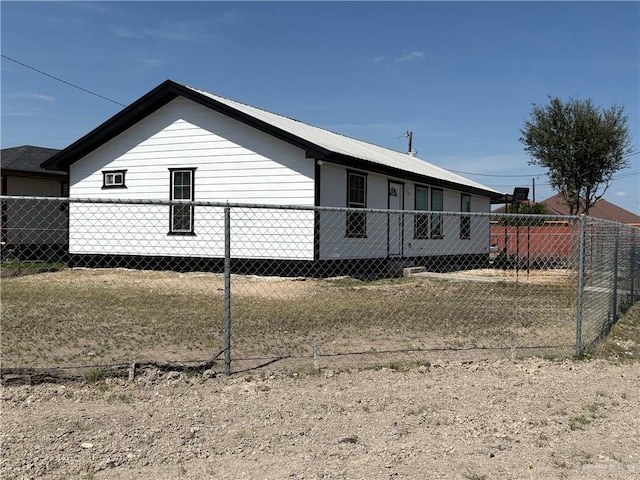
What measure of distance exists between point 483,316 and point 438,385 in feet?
13.7

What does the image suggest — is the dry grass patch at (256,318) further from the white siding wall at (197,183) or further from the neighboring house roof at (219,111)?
the neighboring house roof at (219,111)

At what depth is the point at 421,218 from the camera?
728 inches

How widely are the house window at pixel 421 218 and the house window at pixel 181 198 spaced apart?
6.81m

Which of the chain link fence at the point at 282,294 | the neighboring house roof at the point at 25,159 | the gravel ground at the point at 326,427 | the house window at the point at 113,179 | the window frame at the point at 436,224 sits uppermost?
the neighboring house roof at the point at 25,159

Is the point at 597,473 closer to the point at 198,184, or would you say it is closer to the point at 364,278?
the point at 364,278

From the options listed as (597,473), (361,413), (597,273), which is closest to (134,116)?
(597,273)

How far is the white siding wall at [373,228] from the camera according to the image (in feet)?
46.6

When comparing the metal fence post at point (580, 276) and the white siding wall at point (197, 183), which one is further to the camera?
the white siding wall at point (197, 183)

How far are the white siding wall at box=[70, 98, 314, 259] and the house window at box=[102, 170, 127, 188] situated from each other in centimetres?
12

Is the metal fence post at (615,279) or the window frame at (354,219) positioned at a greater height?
the window frame at (354,219)

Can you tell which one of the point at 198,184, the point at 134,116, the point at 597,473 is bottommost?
the point at 597,473

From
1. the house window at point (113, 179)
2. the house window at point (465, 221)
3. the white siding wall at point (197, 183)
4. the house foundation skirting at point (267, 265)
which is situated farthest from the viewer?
the house window at point (465, 221)

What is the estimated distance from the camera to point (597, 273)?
769 cm

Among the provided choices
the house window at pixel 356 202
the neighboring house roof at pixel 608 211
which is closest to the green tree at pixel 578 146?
the house window at pixel 356 202
